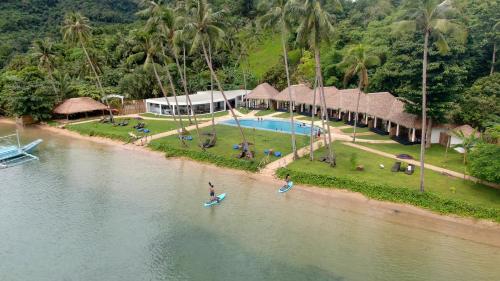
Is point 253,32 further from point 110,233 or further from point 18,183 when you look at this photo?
point 110,233

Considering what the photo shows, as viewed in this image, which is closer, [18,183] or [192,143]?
[18,183]

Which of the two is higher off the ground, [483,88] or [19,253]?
[483,88]

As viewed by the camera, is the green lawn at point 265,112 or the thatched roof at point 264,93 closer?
the green lawn at point 265,112

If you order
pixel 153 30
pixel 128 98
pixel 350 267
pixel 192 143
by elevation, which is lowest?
pixel 350 267

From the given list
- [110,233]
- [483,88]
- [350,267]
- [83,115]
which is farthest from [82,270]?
[83,115]

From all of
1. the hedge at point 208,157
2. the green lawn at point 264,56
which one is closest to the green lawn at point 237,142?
the hedge at point 208,157

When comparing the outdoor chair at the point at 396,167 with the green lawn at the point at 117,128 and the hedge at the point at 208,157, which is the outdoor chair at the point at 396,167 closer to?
the hedge at the point at 208,157

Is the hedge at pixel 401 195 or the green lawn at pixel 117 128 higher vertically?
the green lawn at pixel 117 128
